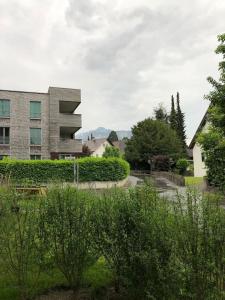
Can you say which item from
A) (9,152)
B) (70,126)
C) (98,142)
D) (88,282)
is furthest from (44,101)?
(98,142)

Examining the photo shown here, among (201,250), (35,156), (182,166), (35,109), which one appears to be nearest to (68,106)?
(35,109)

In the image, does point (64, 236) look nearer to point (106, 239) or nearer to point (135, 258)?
point (106, 239)

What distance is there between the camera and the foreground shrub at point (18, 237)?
5.43 metres

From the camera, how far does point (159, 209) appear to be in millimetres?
5113

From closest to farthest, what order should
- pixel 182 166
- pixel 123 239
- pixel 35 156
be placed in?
pixel 123 239
pixel 35 156
pixel 182 166

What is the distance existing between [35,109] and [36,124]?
1695mm

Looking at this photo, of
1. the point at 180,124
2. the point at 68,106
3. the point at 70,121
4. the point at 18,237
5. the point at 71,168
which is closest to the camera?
the point at 18,237

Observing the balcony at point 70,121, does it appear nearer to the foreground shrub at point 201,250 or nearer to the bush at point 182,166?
the bush at point 182,166

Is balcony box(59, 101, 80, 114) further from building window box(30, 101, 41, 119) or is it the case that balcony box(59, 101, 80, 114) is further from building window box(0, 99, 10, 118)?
building window box(0, 99, 10, 118)

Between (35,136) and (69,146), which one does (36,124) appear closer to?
(35,136)

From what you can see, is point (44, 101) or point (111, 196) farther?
point (44, 101)

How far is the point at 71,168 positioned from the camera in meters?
32.6

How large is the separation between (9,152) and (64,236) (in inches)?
1446

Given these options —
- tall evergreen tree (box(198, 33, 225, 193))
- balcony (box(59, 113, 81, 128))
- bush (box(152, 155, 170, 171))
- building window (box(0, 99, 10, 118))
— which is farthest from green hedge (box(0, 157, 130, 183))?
tall evergreen tree (box(198, 33, 225, 193))
